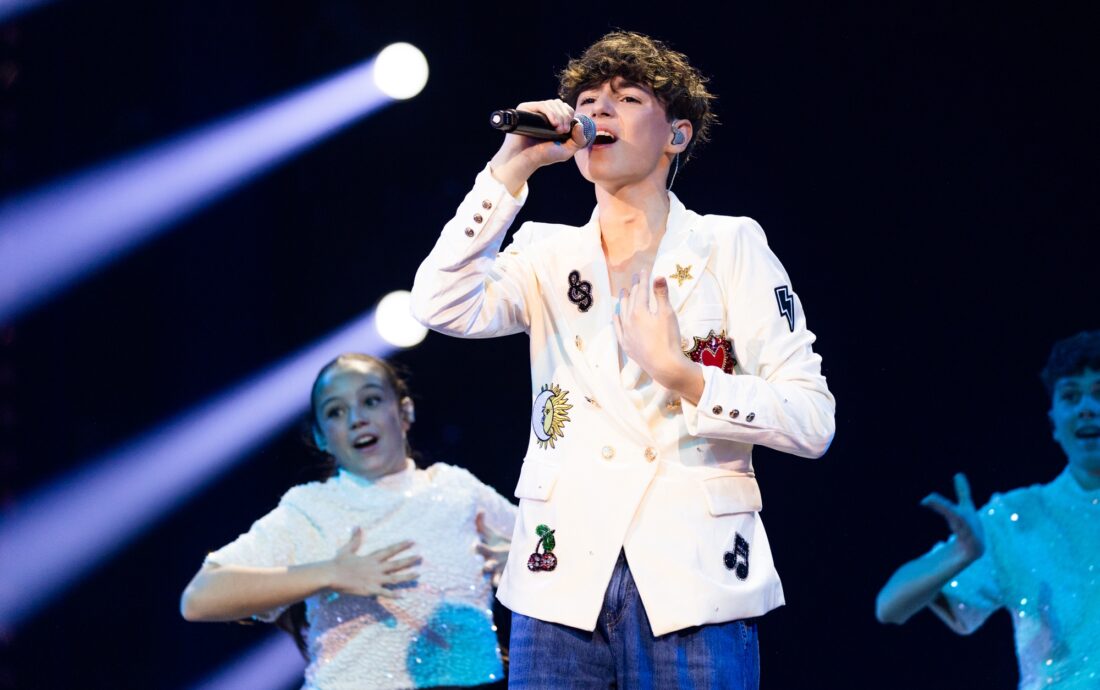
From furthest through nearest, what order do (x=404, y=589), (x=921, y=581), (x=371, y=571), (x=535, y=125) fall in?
(x=921, y=581) → (x=404, y=589) → (x=371, y=571) → (x=535, y=125)

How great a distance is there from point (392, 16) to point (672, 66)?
248cm

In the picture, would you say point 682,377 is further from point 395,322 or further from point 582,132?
point 395,322

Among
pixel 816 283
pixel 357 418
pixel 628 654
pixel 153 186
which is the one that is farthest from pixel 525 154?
pixel 153 186

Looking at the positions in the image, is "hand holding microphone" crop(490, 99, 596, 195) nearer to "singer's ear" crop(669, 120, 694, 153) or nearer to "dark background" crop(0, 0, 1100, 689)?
"singer's ear" crop(669, 120, 694, 153)

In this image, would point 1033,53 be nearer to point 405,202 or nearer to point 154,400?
point 405,202

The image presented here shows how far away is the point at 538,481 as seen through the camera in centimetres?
183

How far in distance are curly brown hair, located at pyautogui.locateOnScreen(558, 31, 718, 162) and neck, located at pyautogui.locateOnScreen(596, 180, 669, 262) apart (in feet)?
0.63

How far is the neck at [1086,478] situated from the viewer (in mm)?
3092

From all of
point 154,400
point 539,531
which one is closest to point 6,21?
point 154,400

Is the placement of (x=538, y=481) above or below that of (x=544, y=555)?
above

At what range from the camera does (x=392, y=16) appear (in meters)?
4.40

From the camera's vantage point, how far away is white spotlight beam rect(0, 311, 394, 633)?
3703mm

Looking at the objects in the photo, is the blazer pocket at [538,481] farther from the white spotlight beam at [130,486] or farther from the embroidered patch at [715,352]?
the white spotlight beam at [130,486]

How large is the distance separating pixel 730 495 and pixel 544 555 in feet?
0.97
